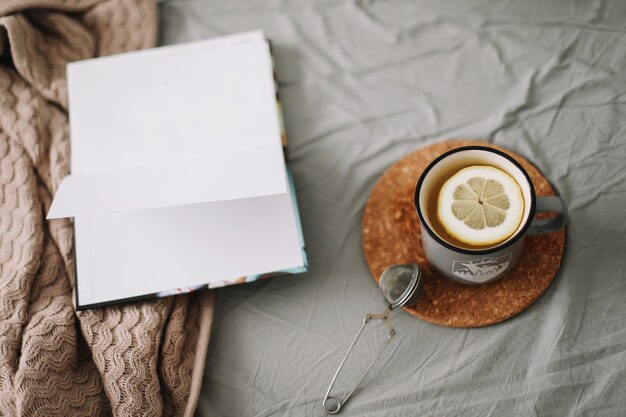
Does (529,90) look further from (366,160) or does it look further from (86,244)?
(86,244)

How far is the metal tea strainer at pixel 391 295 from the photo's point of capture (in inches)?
24.8

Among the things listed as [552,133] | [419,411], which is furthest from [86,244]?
[552,133]

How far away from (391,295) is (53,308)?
1.41 ft

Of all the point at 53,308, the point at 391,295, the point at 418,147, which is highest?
the point at 418,147

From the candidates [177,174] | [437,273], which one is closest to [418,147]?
[437,273]

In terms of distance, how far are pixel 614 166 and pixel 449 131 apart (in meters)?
0.22

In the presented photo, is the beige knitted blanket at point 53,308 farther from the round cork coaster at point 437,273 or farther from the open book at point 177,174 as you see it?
the round cork coaster at point 437,273

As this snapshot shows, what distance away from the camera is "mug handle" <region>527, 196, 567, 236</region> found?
57cm

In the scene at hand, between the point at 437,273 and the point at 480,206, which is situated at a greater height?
the point at 480,206

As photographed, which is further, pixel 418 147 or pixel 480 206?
pixel 418 147

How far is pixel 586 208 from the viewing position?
0.68 meters

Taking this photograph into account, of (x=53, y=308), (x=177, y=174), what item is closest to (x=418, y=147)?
(x=177, y=174)

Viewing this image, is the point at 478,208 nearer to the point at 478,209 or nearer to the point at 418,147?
the point at 478,209

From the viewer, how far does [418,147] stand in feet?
2.49
